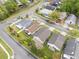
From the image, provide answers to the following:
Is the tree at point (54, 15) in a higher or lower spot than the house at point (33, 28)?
lower

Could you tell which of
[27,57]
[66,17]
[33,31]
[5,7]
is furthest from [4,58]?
[66,17]

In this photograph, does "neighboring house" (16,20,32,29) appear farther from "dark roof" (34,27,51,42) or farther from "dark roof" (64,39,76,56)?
"dark roof" (64,39,76,56)

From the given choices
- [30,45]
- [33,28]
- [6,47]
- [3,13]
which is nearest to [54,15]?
[33,28]

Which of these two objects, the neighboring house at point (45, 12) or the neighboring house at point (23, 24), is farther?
the neighboring house at point (45, 12)

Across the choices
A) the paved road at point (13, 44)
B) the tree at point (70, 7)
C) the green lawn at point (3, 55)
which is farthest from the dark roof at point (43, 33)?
the tree at point (70, 7)

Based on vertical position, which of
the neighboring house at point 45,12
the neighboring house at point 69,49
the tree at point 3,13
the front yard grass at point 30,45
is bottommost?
the neighboring house at point 69,49

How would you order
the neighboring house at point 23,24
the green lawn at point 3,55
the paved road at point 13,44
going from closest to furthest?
1. the green lawn at point 3,55
2. the paved road at point 13,44
3. the neighboring house at point 23,24

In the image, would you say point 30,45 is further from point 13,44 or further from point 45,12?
point 45,12

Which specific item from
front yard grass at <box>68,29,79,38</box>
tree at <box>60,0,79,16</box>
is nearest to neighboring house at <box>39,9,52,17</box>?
tree at <box>60,0,79,16</box>

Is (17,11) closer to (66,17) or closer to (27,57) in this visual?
(66,17)

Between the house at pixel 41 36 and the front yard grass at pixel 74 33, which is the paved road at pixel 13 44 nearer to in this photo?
the house at pixel 41 36
